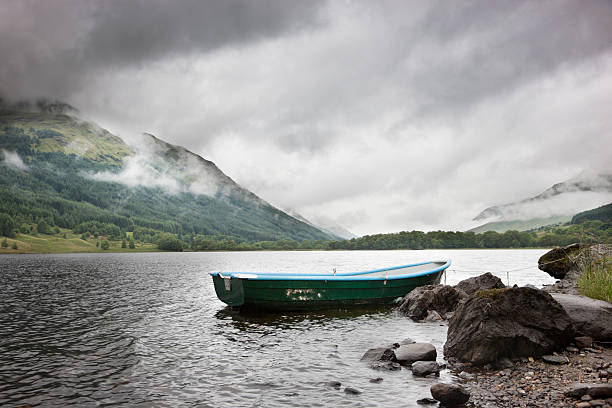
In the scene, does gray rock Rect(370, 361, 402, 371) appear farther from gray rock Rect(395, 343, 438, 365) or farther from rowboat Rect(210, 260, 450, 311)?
rowboat Rect(210, 260, 450, 311)

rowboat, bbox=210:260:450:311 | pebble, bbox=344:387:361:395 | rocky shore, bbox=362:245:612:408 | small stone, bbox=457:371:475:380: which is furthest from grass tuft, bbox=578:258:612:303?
rowboat, bbox=210:260:450:311

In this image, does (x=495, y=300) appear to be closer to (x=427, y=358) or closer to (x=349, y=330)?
(x=427, y=358)

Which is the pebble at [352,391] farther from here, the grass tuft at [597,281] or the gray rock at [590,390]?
the grass tuft at [597,281]

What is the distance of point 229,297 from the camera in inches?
1035

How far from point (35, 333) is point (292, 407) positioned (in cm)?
1738

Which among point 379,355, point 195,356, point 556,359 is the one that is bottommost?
point 195,356

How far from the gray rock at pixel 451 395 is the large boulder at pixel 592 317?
21.1ft

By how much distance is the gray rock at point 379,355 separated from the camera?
1465 cm

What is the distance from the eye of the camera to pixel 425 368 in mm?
12883

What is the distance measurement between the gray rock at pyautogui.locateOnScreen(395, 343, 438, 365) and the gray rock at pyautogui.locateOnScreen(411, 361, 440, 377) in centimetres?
86

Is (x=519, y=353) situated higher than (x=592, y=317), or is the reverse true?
(x=592, y=317)

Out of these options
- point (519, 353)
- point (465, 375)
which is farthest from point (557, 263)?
point (465, 375)

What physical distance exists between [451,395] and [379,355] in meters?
5.01

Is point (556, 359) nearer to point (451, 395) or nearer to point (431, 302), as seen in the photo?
point (451, 395)
